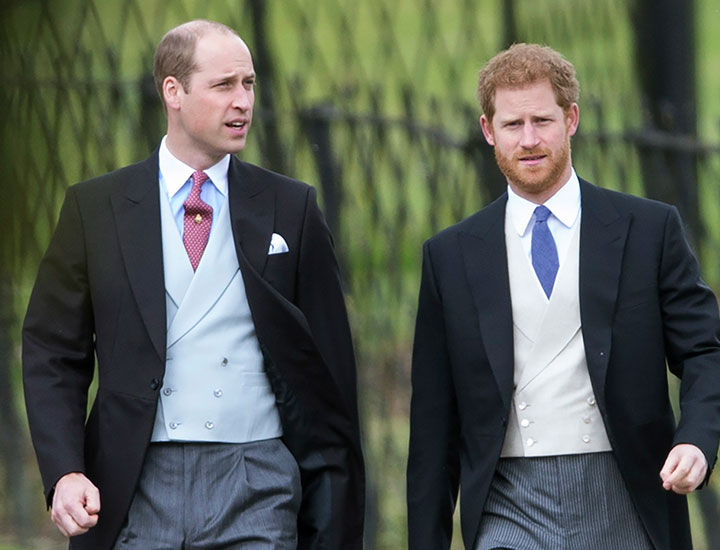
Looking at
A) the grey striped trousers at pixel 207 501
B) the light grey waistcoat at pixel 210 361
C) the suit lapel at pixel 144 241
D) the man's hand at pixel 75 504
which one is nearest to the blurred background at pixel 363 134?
the suit lapel at pixel 144 241

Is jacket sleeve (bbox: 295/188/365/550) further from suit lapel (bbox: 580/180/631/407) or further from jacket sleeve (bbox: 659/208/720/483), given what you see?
jacket sleeve (bbox: 659/208/720/483)

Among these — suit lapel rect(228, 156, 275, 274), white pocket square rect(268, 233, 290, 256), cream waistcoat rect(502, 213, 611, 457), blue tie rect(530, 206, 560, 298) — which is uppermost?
suit lapel rect(228, 156, 275, 274)

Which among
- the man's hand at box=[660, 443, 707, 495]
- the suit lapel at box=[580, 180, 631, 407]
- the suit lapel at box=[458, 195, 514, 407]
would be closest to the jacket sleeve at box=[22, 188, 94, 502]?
the suit lapel at box=[458, 195, 514, 407]

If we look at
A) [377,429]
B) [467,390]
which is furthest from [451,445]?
[377,429]

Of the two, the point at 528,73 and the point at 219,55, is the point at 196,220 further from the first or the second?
the point at 528,73

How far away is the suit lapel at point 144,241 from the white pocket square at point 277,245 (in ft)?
0.91

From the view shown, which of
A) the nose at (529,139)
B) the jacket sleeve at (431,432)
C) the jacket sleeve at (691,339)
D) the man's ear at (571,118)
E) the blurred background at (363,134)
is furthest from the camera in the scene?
the blurred background at (363,134)

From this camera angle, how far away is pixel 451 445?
448cm

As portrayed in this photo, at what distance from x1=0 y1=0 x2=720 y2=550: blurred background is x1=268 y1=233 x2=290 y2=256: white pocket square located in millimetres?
1683

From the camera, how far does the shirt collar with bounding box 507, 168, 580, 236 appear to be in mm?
4332

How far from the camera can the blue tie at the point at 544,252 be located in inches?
169

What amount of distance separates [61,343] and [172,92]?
2.21 ft

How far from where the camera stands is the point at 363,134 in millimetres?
6156

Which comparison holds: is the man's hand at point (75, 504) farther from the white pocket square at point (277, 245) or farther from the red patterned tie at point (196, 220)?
the white pocket square at point (277, 245)
